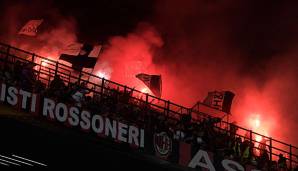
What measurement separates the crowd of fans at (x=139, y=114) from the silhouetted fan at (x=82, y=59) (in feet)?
19.2

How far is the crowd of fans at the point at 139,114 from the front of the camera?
17844 millimetres

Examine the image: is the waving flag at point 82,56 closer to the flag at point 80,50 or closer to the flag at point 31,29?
the flag at point 80,50

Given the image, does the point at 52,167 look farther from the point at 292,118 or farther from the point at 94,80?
the point at 292,118

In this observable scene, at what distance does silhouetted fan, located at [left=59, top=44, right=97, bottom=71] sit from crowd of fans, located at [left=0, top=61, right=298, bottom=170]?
585 centimetres

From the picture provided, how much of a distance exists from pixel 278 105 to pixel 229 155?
583 inches

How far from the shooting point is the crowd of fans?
17844 millimetres

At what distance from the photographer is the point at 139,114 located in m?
20.0

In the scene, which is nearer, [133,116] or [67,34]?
→ [133,116]

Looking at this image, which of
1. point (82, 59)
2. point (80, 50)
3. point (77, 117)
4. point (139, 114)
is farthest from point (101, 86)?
point (80, 50)

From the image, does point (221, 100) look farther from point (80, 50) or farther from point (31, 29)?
point (31, 29)

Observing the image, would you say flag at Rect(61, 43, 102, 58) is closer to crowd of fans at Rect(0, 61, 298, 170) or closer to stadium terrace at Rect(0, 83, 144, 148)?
crowd of fans at Rect(0, 61, 298, 170)

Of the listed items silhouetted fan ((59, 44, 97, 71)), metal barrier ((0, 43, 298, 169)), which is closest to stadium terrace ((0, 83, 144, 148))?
metal barrier ((0, 43, 298, 169))

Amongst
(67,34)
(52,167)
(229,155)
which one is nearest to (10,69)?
(52,167)

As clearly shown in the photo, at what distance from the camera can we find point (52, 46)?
32.7 metres
